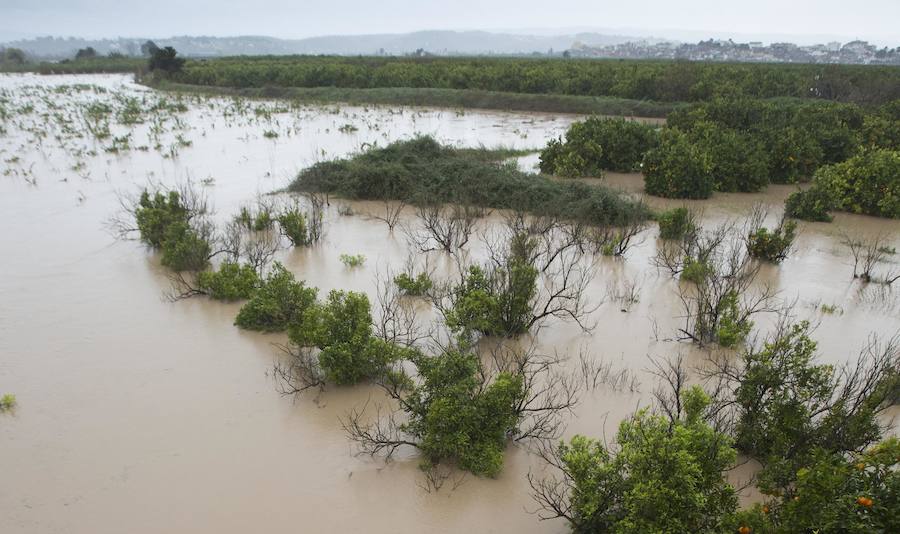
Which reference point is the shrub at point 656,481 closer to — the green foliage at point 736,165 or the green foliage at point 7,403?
the green foliage at point 7,403

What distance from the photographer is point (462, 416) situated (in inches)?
192

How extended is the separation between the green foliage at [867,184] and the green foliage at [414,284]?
8.94 meters

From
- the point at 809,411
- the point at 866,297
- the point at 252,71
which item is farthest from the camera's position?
the point at 252,71

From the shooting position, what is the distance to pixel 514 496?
15.7 ft

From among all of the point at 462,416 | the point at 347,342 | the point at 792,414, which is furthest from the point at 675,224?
the point at 462,416

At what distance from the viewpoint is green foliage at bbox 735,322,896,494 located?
4.67 metres

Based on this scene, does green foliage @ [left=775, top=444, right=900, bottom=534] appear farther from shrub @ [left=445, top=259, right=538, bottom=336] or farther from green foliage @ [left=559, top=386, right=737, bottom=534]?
shrub @ [left=445, top=259, right=538, bottom=336]

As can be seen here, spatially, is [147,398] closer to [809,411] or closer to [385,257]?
[385,257]

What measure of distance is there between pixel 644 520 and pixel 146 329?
21.3 feet

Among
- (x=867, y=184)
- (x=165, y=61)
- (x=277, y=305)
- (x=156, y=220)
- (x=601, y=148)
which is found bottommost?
(x=277, y=305)

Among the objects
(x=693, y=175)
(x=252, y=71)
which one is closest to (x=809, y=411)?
(x=693, y=175)

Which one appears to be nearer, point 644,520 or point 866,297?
point 644,520

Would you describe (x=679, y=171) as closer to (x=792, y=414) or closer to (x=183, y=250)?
(x=792, y=414)

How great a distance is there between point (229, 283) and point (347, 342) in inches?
118
